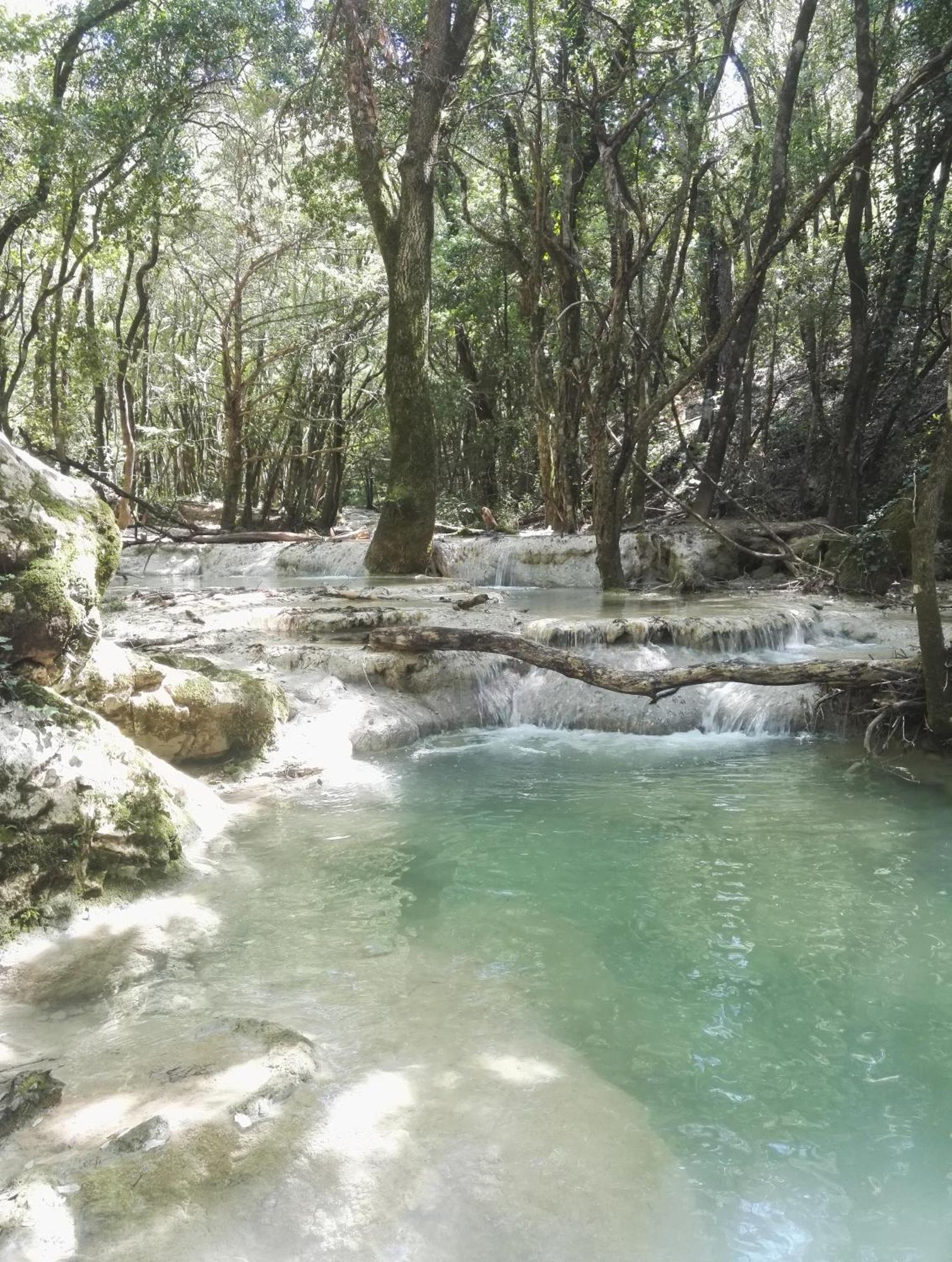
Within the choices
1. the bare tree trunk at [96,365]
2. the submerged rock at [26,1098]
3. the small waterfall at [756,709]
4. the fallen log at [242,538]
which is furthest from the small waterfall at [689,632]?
the bare tree trunk at [96,365]

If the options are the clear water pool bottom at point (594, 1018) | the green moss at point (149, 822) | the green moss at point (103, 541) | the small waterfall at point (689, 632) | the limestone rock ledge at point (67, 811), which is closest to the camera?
the clear water pool bottom at point (594, 1018)

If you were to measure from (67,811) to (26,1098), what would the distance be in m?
1.67

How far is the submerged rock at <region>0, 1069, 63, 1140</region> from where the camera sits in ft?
7.57

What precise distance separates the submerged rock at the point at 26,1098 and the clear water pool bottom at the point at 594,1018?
1.06ft

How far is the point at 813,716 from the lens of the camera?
721cm

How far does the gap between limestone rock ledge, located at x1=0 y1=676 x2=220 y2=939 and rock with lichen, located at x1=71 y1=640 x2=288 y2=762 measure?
32.3 inches

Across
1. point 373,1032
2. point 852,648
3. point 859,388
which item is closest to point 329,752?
point 373,1032

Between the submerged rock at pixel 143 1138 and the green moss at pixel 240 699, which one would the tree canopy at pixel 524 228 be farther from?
the submerged rock at pixel 143 1138

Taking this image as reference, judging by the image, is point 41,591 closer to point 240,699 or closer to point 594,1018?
point 240,699

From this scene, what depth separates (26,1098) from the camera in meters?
2.39

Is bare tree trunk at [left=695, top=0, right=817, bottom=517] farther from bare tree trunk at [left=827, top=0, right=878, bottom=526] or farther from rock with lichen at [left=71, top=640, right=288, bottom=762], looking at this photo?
rock with lichen at [left=71, top=640, right=288, bottom=762]

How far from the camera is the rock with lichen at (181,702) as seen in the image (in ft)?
17.1

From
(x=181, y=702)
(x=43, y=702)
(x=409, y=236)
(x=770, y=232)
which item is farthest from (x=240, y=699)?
(x=409, y=236)

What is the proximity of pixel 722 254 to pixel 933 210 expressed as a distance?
4.57 meters
